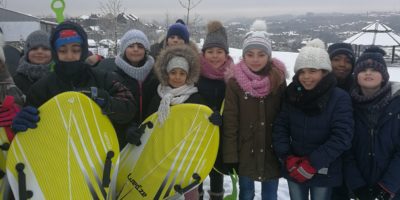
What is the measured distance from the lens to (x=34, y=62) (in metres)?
3.37

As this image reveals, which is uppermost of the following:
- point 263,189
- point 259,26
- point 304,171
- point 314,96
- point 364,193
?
point 259,26

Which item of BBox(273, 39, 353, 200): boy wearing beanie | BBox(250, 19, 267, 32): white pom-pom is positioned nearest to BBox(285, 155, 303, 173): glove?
BBox(273, 39, 353, 200): boy wearing beanie

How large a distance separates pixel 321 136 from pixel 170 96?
1235 mm

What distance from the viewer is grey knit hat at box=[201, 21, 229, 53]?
3409 mm

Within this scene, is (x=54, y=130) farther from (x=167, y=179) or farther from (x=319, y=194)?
(x=319, y=194)

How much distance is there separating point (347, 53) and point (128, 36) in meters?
2.05

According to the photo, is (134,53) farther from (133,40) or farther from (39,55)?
(39,55)

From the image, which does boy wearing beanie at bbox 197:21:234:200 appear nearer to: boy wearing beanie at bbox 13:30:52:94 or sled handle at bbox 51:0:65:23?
sled handle at bbox 51:0:65:23

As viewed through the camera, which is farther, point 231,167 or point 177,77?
point 231,167

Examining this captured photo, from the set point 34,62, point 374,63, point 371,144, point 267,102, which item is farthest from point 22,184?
point 374,63

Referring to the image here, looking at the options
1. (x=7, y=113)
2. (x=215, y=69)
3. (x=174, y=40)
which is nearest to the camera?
(x=7, y=113)

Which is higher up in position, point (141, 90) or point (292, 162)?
→ point (141, 90)

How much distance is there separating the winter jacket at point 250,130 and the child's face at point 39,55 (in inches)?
73.1

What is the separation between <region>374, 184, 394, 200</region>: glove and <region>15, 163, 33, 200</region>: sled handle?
2.46m
